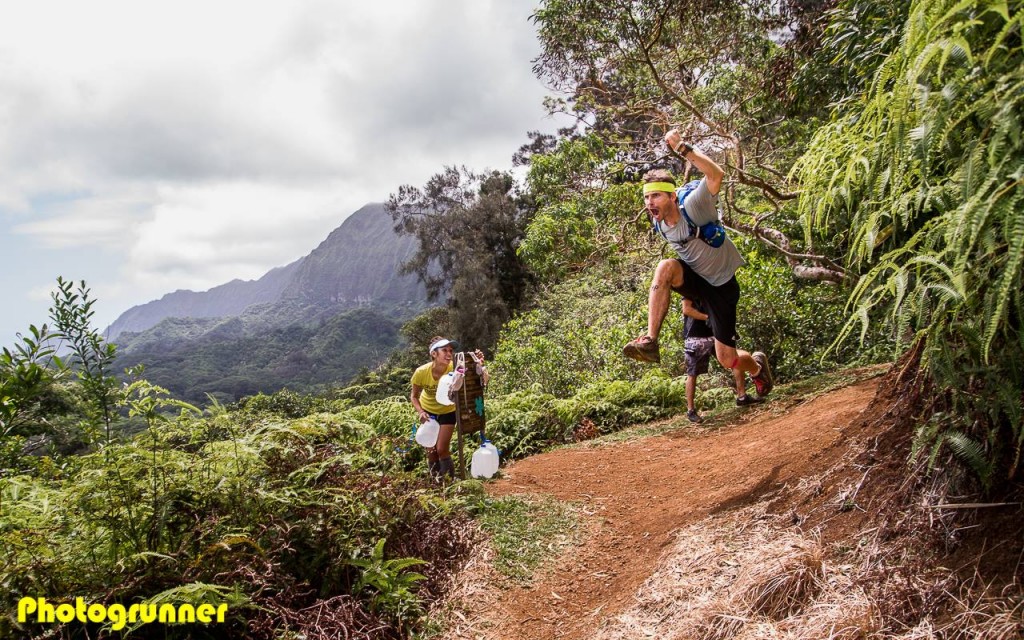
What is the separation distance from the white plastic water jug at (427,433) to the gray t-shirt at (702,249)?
2.61 meters

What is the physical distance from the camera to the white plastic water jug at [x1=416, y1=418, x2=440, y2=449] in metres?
5.42

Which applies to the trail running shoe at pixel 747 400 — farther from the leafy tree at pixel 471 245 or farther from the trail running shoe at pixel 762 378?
the leafy tree at pixel 471 245

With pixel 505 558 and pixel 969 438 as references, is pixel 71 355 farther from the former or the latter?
pixel 969 438

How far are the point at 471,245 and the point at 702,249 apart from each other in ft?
102

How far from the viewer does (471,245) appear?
35.6m

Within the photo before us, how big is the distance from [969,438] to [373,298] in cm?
18139

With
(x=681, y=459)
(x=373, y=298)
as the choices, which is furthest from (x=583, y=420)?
(x=373, y=298)

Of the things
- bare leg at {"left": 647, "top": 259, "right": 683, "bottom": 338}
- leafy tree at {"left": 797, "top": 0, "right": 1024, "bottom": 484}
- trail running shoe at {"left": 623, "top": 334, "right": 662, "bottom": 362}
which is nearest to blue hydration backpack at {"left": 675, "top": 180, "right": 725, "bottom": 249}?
bare leg at {"left": 647, "top": 259, "right": 683, "bottom": 338}

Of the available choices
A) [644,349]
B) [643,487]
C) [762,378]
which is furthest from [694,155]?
[762,378]

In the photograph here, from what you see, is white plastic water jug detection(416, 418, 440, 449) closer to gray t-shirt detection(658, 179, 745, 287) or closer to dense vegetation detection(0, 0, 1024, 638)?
dense vegetation detection(0, 0, 1024, 638)

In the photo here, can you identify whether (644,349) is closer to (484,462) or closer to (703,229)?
(703,229)

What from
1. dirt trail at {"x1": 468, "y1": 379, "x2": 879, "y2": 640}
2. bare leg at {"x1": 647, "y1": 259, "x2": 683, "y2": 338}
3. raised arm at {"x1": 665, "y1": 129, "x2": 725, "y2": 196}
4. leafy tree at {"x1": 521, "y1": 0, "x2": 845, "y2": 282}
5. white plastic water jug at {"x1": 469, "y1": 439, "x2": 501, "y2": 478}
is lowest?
dirt trail at {"x1": 468, "y1": 379, "x2": 879, "y2": 640}

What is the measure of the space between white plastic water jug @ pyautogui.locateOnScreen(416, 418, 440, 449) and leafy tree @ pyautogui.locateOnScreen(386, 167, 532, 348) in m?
26.2

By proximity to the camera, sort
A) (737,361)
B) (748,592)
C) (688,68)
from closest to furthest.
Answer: (748,592)
(737,361)
(688,68)
